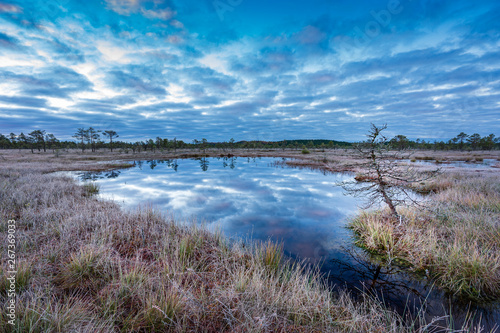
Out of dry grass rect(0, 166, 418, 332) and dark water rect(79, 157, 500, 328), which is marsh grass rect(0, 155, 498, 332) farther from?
dark water rect(79, 157, 500, 328)

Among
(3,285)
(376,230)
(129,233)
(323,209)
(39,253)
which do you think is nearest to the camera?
(3,285)

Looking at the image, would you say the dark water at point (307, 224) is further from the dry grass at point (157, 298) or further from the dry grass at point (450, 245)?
the dry grass at point (157, 298)

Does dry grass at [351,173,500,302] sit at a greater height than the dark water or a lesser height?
greater

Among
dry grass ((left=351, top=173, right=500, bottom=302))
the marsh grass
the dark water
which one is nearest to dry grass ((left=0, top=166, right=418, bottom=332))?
the marsh grass

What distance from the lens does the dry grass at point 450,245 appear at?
5.54 m

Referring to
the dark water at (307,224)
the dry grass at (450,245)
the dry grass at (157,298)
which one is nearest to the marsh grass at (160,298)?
the dry grass at (157,298)

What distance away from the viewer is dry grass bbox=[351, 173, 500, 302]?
554 cm

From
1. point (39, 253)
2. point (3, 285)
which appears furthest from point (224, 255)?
point (39, 253)

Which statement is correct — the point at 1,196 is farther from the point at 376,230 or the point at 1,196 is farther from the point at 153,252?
the point at 376,230

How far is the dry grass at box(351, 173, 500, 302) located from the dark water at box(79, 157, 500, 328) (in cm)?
56

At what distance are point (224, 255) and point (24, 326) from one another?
4.80 metres

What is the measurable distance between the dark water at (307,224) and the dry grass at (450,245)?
0.56 m

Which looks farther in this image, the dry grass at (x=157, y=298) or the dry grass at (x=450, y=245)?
the dry grass at (x=450, y=245)

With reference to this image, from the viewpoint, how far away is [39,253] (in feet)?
19.1
